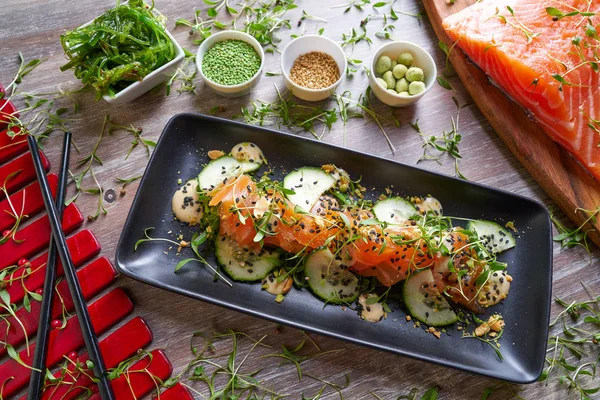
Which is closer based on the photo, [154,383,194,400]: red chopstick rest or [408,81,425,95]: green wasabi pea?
[154,383,194,400]: red chopstick rest

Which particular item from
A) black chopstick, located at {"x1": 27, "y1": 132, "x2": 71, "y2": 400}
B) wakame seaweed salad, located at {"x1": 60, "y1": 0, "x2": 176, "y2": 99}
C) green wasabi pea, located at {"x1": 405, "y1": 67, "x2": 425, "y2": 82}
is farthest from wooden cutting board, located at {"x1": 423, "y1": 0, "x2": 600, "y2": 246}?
black chopstick, located at {"x1": 27, "y1": 132, "x2": 71, "y2": 400}

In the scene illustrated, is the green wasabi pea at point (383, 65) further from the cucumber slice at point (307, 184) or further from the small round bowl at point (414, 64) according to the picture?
the cucumber slice at point (307, 184)

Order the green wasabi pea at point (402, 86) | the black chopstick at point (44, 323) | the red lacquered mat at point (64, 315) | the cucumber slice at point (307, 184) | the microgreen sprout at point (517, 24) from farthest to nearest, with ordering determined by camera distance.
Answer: the green wasabi pea at point (402, 86) → the microgreen sprout at point (517, 24) → the cucumber slice at point (307, 184) → the red lacquered mat at point (64, 315) → the black chopstick at point (44, 323)

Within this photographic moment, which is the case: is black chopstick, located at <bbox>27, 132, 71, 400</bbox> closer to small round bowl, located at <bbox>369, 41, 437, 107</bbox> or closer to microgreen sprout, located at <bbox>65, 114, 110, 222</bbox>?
microgreen sprout, located at <bbox>65, 114, 110, 222</bbox>

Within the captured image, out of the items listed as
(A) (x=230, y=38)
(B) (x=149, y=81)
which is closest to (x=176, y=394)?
(B) (x=149, y=81)

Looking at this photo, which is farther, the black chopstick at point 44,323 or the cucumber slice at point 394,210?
the cucumber slice at point 394,210

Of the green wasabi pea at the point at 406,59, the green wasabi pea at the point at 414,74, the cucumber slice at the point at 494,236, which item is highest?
the green wasabi pea at the point at 406,59

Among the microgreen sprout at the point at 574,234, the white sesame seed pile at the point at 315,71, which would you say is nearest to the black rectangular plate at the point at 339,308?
the microgreen sprout at the point at 574,234

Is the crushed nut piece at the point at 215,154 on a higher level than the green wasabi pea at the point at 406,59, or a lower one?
lower
